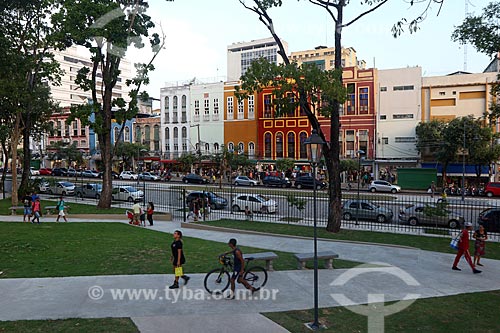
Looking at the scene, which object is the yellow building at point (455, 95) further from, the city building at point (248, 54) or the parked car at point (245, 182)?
the city building at point (248, 54)

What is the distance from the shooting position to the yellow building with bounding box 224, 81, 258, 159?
5316 centimetres

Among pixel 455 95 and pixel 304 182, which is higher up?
pixel 455 95

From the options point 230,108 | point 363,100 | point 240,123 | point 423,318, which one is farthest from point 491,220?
point 230,108

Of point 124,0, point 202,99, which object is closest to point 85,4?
point 124,0

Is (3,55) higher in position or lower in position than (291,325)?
higher

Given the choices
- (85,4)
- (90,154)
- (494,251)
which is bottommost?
(494,251)

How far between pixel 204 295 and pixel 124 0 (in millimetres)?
20761

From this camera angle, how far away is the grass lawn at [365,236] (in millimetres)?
15305

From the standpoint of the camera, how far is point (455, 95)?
42625 mm

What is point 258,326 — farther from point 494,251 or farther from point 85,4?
point 85,4

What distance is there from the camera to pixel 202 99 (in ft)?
187

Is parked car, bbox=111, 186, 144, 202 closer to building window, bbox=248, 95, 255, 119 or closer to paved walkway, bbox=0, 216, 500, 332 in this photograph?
paved walkway, bbox=0, 216, 500, 332

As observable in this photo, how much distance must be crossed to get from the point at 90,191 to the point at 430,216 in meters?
25.7

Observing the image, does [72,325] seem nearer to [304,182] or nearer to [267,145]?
[304,182]
